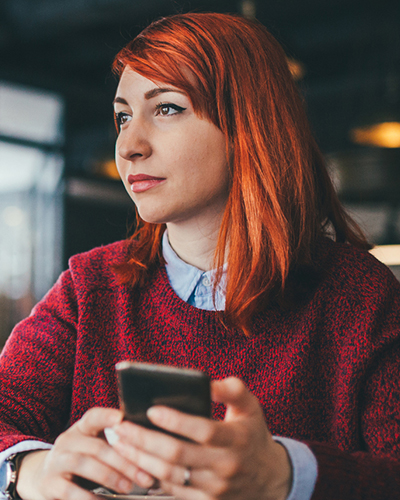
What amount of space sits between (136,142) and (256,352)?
459 mm

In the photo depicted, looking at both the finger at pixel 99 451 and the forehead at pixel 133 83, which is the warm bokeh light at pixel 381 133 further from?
the finger at pixel 99 451

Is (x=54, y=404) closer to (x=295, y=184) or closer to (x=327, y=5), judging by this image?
(x=295, y=184)

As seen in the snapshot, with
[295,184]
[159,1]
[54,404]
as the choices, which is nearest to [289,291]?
[295,184]

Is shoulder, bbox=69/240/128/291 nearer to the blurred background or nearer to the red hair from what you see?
the red hair

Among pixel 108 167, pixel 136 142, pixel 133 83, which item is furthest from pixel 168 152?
pixel 108 167

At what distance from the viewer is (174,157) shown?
94 centimetres

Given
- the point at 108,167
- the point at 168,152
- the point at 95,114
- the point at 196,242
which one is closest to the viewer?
the point at 168,152

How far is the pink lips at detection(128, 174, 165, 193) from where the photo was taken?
0.97 metres

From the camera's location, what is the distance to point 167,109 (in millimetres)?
970

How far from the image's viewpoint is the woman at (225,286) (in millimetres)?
951

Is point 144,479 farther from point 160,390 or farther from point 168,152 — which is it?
point 168,152

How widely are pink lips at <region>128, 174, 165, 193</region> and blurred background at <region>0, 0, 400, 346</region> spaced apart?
2456 mm

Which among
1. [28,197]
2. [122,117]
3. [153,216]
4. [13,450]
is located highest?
[28,197]

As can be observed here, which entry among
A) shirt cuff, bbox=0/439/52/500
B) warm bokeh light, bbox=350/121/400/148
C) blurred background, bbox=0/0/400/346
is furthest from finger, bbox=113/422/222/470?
warm bokeh light, bbox=350/121/400/148
